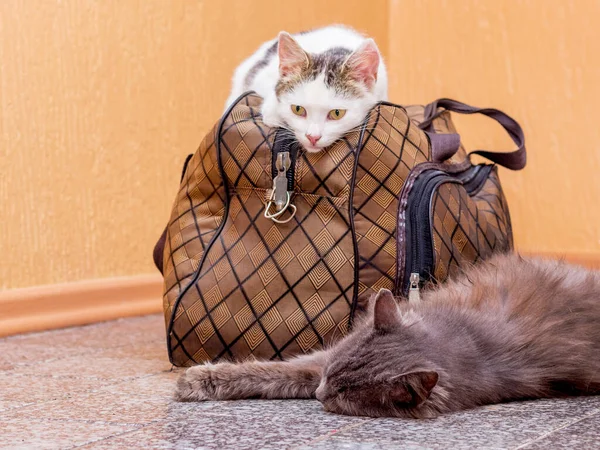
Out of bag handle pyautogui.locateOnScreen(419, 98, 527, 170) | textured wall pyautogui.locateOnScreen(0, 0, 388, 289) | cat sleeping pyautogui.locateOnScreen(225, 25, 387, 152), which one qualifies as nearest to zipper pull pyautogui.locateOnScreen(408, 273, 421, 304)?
cat sleeping pyautogui.locateOnScreen(225, 25, 387, 152)

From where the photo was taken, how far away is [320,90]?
1.62 metres

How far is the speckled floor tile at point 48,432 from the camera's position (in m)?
1.05

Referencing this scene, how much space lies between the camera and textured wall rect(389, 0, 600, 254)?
230 cm

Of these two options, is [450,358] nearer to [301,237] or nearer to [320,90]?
[301,237]

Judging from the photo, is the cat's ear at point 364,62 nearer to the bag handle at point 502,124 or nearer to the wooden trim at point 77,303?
the bag handle at point 502,124

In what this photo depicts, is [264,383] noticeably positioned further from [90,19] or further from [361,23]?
[361,23]

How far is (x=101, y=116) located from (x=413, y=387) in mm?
1400

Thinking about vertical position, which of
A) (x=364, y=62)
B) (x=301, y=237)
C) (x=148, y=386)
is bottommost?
(x=148, y=386)

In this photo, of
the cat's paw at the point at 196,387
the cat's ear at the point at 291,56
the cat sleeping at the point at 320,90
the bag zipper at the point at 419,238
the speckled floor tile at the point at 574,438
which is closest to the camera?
the speckled floor tile at the point at 574,438

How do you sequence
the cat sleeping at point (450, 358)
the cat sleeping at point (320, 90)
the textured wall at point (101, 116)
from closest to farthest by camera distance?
the cat sleeping at point (450, 358) < the cat sleeping at point (320, 90) < the textured wall at point (101, 116)

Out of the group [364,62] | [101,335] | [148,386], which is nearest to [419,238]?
[364,62]

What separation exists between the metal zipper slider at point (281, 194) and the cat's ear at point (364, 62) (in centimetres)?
27

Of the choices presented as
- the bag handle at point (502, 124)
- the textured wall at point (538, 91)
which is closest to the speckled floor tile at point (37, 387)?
the bag handle at point (502, 124)

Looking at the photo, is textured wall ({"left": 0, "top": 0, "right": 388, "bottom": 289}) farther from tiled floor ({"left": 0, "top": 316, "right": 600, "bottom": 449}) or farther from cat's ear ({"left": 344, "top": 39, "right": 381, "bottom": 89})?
cat's ear ({"left": 344, "top": 39, "right": 381, "bottom": 89})
